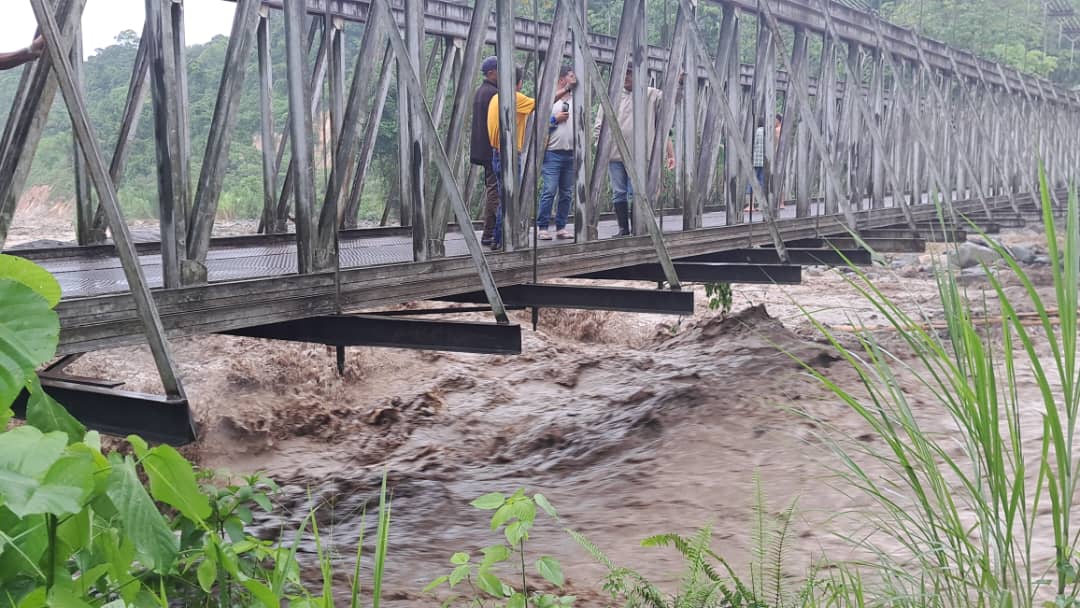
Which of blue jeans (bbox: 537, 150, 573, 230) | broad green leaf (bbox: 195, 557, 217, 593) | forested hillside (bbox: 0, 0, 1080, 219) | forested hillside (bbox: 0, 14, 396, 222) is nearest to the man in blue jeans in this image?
blue jeans (bbox: 537, 150, 573, 230)

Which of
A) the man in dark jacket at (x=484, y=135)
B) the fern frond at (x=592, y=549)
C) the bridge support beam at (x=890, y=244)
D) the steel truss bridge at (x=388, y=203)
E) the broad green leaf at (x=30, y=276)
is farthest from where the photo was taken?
the bridge support beam at (x=890, y=244)

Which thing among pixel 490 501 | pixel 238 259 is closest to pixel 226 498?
pixel 490 501

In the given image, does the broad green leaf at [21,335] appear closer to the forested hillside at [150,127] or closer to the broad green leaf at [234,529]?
the broad green leaf at [234,529]

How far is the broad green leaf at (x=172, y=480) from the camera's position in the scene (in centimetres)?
209

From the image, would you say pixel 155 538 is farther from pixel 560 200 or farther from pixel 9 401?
pixel 560 200

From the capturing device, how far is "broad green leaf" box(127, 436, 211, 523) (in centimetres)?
209

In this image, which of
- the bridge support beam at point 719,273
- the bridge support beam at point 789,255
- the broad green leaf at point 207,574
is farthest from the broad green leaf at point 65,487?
the bridge support beam at point 789,255

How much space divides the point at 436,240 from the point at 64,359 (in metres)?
1.98

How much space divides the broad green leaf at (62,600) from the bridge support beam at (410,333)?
3.66m

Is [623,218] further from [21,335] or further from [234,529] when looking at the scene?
[21,335]

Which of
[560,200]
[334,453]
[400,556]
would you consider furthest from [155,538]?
[334,453]

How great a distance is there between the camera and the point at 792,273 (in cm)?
886

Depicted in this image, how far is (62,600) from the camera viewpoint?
1859mm

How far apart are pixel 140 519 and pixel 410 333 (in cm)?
370
